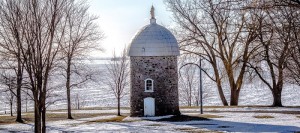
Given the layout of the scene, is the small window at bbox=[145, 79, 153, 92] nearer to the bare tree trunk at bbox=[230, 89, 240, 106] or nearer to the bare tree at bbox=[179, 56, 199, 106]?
the bare tree at bbox=[179, 56, 199, 106]

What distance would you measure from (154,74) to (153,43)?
255 cm

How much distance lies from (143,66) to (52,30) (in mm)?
18348

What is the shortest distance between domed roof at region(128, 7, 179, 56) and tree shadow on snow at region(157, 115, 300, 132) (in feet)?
18.1

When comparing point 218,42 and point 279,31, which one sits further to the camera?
point 218,42

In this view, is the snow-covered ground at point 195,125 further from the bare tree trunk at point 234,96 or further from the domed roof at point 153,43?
the bare tree trunk at point 234,96

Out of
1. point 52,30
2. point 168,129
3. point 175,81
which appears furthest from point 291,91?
point 52,30

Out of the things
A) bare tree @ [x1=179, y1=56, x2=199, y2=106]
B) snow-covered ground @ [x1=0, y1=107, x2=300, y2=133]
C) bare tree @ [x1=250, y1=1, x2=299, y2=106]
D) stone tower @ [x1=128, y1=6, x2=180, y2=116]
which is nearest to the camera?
bare tree @ [x1=250, y1=1, x2=299, y2=106]

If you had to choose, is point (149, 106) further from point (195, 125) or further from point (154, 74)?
point (195, 125)

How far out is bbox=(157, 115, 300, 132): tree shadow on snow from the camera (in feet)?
86.8

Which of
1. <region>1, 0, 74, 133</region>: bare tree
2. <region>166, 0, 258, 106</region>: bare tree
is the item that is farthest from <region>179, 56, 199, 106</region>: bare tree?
<region>1, 0, 74, 133</region>: bare tree

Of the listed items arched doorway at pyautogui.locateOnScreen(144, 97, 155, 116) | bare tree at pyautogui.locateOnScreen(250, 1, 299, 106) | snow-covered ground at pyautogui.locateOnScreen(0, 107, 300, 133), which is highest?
bare tree at pyautogui.locateOnScreen(250, 1, 299, 106)

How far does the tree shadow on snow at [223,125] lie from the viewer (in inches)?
1041

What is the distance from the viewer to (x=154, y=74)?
1405 inches

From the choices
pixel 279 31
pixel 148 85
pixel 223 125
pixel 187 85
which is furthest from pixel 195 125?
pixel 187 85
